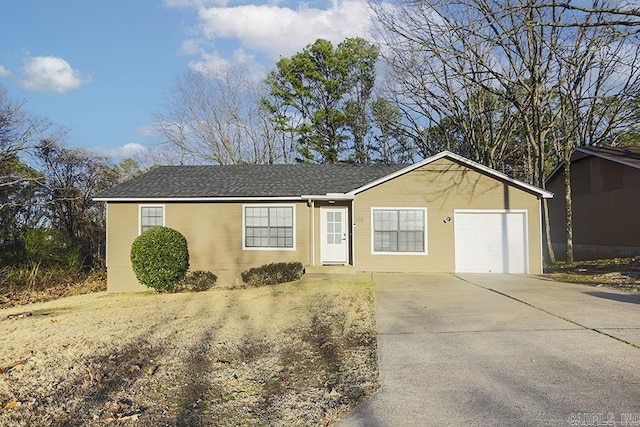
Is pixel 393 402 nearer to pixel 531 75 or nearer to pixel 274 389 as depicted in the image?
pixel 274 389

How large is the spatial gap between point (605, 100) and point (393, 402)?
73.0 ft

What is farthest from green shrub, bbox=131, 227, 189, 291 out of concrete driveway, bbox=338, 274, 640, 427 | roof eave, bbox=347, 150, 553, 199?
concrete driveway, bbox=338, 274, 640, 427

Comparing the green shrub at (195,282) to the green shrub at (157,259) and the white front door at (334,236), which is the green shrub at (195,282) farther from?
the white front door at (334,236)

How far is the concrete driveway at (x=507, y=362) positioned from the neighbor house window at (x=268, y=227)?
257 inches

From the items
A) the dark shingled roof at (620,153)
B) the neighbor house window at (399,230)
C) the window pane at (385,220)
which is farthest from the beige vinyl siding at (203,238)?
the dark shingled roof at (620,153)

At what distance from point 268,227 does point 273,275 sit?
2.56m

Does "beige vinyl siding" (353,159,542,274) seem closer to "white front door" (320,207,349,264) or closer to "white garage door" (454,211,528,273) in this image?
"white garage door" (454,211,528,273)

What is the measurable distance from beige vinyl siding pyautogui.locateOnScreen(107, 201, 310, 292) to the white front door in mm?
759

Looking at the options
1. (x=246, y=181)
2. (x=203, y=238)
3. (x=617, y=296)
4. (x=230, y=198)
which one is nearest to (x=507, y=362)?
(x=617, y=296)

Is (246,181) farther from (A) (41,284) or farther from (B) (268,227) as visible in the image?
(A) (41,284)

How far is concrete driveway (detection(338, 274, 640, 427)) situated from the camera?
369 cm

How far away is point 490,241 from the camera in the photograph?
14.5 m

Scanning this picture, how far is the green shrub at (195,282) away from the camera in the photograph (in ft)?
44.8

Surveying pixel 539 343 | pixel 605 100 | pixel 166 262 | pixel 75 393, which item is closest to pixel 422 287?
pixel 539 343
